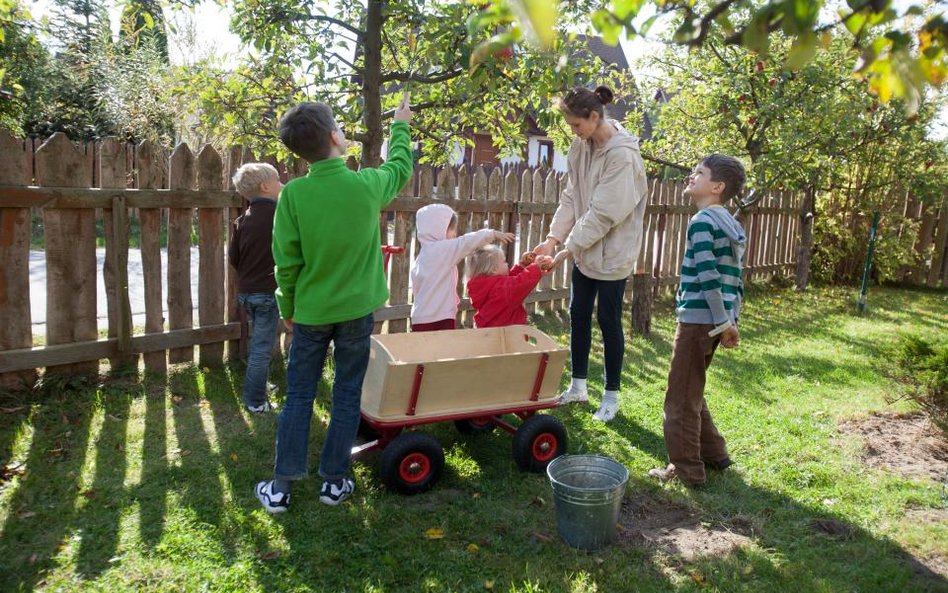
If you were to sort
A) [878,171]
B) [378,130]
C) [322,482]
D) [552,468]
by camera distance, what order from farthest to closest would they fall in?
[878,171] < [378,130] < [322,482] < [552,468]

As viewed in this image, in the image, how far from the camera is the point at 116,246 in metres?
4.89

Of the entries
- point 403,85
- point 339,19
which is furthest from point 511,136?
point 339,19

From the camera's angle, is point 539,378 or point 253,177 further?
point 253,177

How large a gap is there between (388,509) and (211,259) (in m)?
2.91

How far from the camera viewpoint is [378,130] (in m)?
5.23

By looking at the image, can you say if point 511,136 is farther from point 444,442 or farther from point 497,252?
point 444,442

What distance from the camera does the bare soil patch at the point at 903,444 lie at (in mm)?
4070

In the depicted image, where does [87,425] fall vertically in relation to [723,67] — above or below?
below

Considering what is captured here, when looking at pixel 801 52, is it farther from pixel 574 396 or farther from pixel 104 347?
pixel 104 347

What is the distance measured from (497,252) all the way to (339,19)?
2301 millimetres

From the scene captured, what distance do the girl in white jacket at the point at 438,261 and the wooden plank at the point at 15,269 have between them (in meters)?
2.44

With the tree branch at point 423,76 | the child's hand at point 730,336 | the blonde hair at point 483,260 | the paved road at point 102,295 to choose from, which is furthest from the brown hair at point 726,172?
the paved road at point 102,295

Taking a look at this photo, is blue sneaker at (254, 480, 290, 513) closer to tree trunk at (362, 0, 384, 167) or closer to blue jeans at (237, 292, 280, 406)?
blue jeans at (237, 292, 280, 406)

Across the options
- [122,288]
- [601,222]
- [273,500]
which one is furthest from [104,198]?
[601,222]
